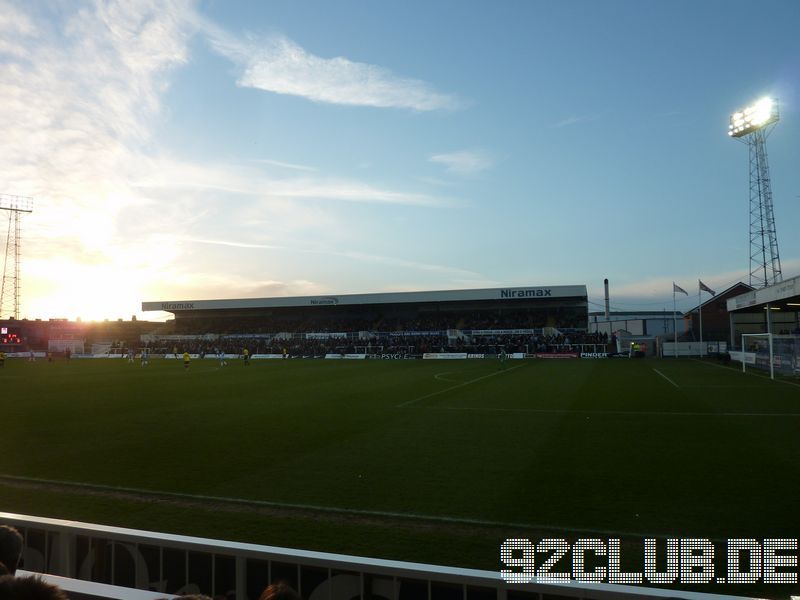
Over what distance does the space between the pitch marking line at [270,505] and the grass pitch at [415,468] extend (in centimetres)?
4

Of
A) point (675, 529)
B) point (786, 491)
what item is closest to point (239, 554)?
point (675, 529)

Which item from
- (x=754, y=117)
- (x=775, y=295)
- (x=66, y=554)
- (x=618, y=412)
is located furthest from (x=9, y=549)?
(x=754, y=117)

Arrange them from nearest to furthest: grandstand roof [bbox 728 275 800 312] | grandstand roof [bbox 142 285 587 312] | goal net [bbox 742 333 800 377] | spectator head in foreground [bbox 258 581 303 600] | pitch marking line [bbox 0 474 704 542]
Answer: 1. spectator head in foreground [bbox 258 581 303 600]
2. pitch marking line [bbox 0 474 704 542]
3. grandstand roof [bbox 728 275 800 312]
4. goal net [bbox 742 333 800 377]
5. grandstand roof [bbox 142 285 587 312]

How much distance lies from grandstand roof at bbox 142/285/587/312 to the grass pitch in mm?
46388

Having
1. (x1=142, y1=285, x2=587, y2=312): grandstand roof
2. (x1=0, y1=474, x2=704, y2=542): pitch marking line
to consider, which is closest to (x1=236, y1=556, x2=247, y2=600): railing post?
(x1=0, y1=474, x2=704, y2=542): pitch marking line

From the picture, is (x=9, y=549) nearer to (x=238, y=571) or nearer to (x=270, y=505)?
(x=238, y=571)

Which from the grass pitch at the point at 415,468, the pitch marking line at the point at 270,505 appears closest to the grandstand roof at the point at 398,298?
the grass pitch at the point at 415,468

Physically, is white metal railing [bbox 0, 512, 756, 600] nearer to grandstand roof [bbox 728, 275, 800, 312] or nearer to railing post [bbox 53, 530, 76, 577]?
railing post [bbox 53, 530, 76, 577]

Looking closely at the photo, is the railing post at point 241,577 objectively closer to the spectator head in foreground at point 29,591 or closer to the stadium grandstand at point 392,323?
the spectator head in foreground at point 29,591

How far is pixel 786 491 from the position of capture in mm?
8195

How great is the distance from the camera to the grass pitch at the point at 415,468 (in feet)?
23.1

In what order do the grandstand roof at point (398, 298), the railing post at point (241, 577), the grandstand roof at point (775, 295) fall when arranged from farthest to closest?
the grandstand roof at point (398, 298), the grandstand roof at point (775, 295), the railing post at point (241, 577)

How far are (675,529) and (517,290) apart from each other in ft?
201

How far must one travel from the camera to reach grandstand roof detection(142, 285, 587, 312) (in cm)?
6600
